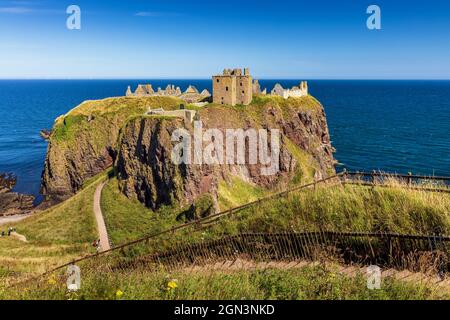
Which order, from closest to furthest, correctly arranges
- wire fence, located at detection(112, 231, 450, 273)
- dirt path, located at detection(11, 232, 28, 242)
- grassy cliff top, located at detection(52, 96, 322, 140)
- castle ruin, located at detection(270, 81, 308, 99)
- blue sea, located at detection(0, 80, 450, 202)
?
wire fence, located at detection(112, 231, 450, 273), dirt path, located at detection(11, 232, 28, 242), castle ruin, located at detection(270, 81, 308, 99), grassy cliff top, located at detection(52, 96, 322, 140), blue sea, located at detection(0, 80, 450, 202)

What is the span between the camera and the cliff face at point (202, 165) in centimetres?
5156

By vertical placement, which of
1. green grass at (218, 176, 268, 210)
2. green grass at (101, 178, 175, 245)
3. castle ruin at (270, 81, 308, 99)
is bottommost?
green grass at (101, 178, 175, 245)

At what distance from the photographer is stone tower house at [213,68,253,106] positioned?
6003cm

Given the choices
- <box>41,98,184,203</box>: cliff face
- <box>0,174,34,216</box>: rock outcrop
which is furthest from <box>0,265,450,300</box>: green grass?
<box>41,98,184,203</box>: cliff face

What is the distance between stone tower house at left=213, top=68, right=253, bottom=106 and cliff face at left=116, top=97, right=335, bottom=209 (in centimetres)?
201

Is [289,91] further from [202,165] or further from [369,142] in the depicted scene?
[369,142]

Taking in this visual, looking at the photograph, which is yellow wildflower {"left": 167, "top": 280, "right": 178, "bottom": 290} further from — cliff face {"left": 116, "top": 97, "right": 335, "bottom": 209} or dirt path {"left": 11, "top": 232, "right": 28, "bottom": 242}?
dirt path {"left": 11, "top": 232, "right": 28, "bottom": 242}

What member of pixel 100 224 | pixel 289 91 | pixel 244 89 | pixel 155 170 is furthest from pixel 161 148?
pixel 289 91

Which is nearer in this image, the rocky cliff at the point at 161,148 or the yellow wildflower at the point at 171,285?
the yellow wildflower at the point at 171,285

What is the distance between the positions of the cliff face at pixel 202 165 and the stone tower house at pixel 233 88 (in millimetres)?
2010

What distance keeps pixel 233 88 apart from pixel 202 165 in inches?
667

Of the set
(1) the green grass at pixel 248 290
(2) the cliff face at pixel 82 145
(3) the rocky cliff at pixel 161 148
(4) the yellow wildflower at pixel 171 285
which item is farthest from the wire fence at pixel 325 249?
(2) the cliff face at pixel 82 145

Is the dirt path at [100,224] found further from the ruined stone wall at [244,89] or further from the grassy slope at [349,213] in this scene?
the grassy slope at [349,213]
